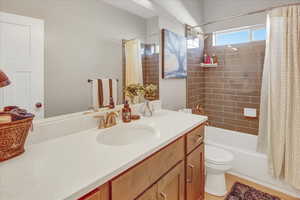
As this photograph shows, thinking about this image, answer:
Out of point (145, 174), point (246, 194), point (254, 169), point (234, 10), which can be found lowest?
point (246, 194)

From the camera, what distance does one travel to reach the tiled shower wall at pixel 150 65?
1.69 m

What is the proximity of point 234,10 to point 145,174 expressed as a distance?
2.75m

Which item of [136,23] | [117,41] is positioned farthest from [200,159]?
Result: [136,23]

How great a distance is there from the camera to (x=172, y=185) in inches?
40.6

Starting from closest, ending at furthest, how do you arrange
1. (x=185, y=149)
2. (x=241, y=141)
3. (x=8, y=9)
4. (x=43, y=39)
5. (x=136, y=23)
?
(x=8, y=9), (x=43, y=39), (x=185, y=149), (x=136, y=23), (x=241, y=141)

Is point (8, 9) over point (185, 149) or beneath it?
over

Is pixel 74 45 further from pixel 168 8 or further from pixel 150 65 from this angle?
pixel 168 8

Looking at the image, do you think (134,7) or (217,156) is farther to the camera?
(217,156)

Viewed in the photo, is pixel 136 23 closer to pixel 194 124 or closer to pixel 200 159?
pixel 194 124

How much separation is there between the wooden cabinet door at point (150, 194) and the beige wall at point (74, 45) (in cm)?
72

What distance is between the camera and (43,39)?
96cm

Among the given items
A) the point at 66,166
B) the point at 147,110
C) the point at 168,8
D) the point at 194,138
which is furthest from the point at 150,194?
the point at 168,8

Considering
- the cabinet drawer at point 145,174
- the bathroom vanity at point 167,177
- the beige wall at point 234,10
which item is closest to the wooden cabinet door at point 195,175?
the bathroom vanity at point 167,177

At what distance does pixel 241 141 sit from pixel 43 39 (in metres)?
2.63
